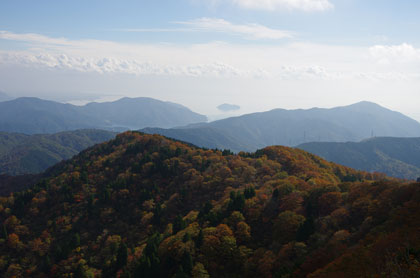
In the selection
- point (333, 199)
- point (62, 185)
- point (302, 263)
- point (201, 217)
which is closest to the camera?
point (302, 263)

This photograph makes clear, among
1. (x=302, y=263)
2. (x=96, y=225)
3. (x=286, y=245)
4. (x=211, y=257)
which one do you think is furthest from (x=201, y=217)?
(x=96, y=225)

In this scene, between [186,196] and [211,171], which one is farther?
[211,171]

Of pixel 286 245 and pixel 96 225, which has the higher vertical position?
pixel 286 245

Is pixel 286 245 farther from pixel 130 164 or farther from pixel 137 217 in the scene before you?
pixel 130 164

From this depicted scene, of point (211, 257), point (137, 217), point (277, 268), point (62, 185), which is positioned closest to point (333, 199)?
point (277, 268)

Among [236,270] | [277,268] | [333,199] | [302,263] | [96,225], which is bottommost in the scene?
[96,225]

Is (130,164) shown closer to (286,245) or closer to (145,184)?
(145,184)

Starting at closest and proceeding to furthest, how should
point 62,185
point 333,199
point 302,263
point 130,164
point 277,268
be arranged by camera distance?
point 302,263
point 277,268
point 333,199
point 62,185
point 130,164
